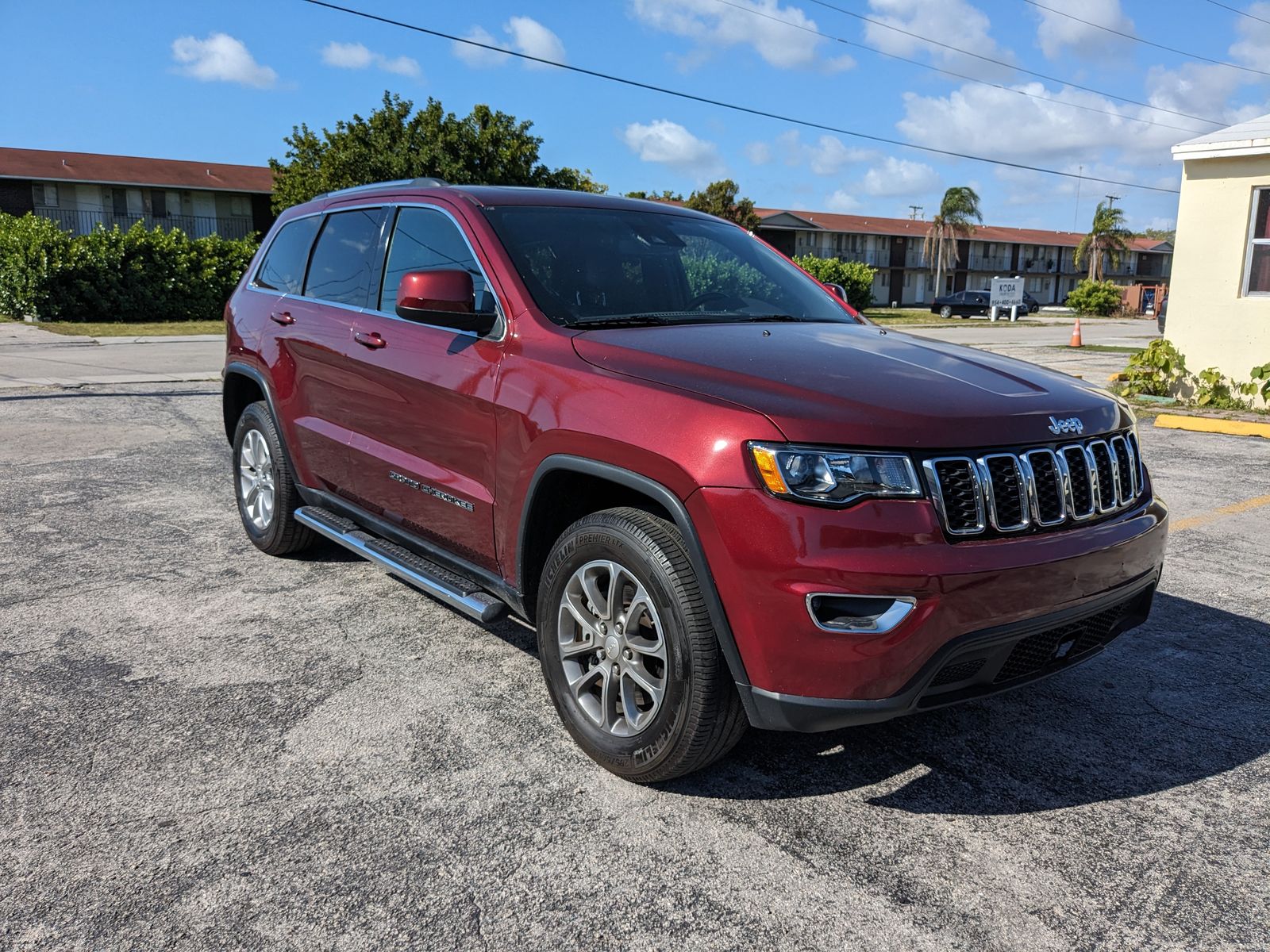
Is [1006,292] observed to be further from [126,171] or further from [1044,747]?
[1044,747]

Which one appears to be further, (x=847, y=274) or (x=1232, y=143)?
(x=847, y=274)

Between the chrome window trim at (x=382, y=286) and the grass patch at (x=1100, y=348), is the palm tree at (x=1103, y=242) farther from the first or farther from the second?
the chrome window trim at (x=382, y=286)

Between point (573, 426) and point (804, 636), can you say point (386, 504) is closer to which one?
point (573, 426)

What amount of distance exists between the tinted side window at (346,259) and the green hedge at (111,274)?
84.5ft

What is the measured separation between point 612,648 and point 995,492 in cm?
121

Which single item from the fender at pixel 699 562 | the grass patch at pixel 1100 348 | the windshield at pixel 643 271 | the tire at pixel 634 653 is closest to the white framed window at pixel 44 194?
the grass patch at pixel 1100 348

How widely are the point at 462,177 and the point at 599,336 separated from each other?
32.5m

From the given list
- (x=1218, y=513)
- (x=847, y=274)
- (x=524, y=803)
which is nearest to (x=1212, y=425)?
Result: (x=1218, y=513)

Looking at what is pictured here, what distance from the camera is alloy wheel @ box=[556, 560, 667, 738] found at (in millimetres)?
3014

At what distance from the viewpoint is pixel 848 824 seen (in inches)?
116

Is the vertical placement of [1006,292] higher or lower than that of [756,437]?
higher

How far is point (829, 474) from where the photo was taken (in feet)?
8.67

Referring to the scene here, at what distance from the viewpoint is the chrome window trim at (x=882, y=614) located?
2600 mm

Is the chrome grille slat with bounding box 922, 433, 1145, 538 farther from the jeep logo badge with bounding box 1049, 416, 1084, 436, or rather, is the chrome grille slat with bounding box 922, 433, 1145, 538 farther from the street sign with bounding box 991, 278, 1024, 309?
the street sign with bounding box 991, 278, 1024, 309
